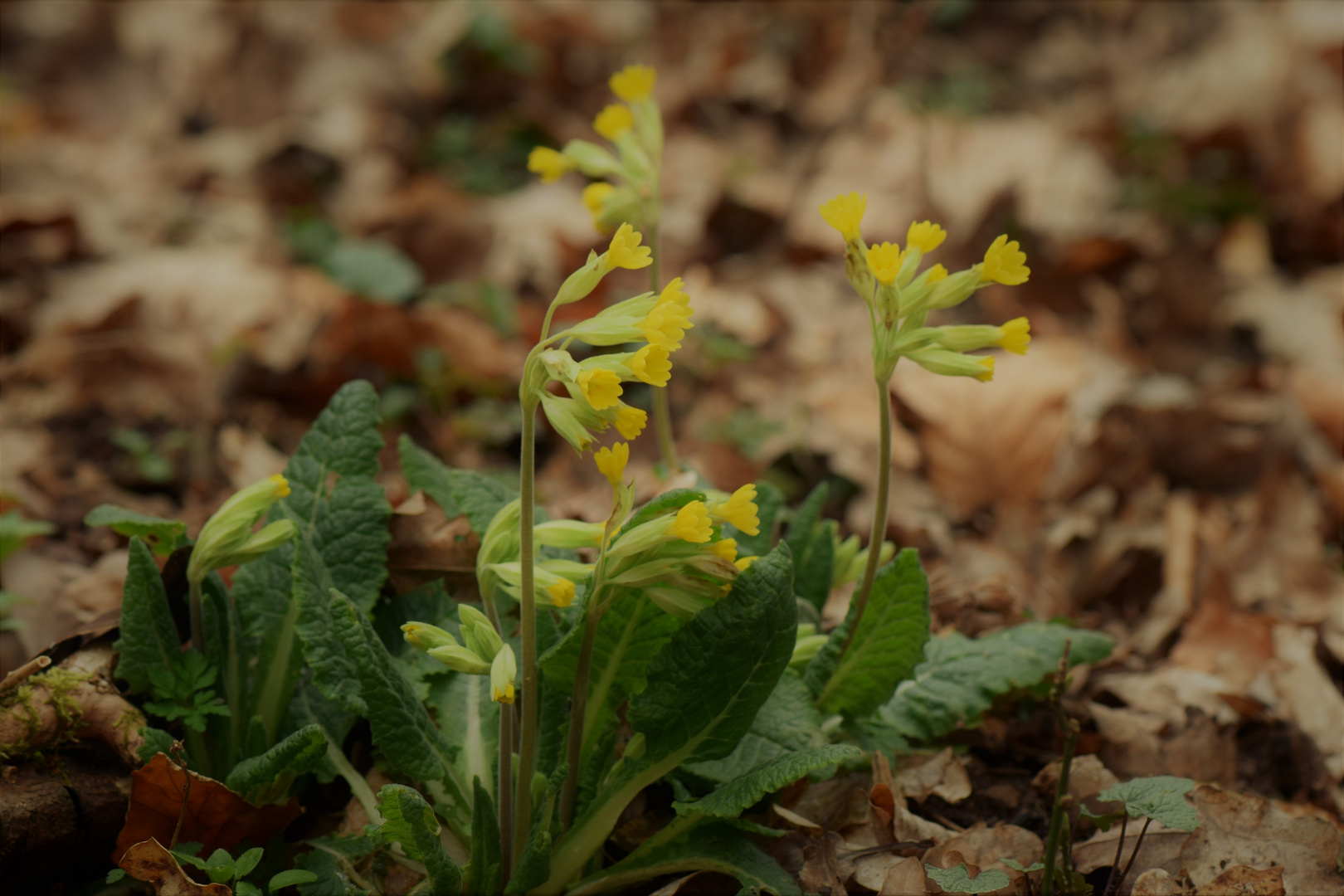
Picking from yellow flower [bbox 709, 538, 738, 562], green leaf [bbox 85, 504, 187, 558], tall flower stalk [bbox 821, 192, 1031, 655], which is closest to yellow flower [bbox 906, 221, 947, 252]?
tall flower stalk [bbox 821, 192, 1031, 655]

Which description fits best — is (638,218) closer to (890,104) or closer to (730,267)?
(730,267)

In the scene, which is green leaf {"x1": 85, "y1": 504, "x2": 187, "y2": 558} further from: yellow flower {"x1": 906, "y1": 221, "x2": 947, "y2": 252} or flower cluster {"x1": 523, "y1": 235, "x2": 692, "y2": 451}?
yellow flower {"x1": 906, "y1": 221, "x2": 947, "y2": 252}

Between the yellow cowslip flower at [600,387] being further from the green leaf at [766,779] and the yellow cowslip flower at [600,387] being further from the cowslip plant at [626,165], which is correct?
the cowslip plant at [626,165]

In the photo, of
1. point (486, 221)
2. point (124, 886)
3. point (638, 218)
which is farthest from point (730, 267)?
point (124, 886)

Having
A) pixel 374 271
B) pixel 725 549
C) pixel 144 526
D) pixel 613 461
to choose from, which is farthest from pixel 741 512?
pixel 374 271

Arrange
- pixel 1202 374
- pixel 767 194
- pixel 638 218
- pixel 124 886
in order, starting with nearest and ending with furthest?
pixel 124 886, pixel 638 218, pixel 1202 374, pixel 767 194

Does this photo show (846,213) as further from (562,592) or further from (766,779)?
(766,779)
